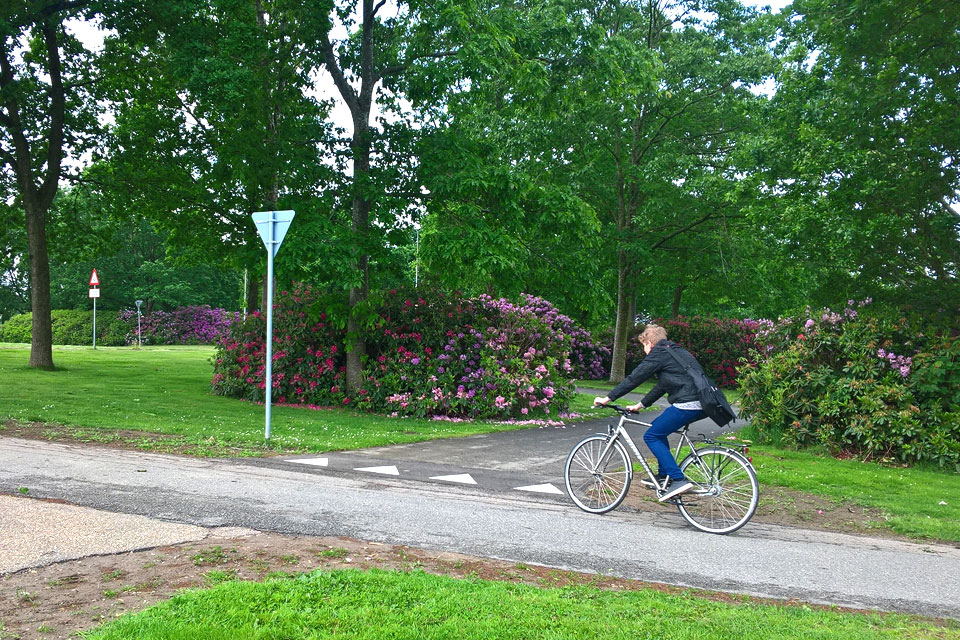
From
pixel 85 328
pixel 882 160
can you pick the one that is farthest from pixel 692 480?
pixel 85 328

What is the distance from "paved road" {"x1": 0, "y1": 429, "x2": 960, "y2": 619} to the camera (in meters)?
5.15

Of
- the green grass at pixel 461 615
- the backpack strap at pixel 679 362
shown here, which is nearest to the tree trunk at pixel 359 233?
the backpack strap at pixel 679 362

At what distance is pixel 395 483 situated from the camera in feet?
26.8

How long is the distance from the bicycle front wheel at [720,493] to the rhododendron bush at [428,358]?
8152 millimetres

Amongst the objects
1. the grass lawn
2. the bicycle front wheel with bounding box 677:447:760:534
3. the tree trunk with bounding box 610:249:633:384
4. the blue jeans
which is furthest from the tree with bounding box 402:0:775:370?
the bicycle front wheel with bounding box 677:447:760:534

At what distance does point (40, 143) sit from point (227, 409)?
1229cm

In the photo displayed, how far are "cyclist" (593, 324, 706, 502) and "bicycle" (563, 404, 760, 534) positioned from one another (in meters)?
0.10

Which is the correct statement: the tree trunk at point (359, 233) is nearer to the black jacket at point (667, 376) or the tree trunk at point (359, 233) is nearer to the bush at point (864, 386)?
the black jacket at point (667, 376)

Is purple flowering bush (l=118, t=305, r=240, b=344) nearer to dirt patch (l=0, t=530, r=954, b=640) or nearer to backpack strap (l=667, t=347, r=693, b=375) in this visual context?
backpack strap (l=667, t=347, r=693, b=375)

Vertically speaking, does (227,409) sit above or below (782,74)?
below

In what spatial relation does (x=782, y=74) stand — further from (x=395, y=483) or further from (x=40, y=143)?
(x=40, y=143)

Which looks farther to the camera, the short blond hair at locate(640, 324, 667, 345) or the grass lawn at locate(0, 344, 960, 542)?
the grass lawn at locate(0, 344, 960, 542)

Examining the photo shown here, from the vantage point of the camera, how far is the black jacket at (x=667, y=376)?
22.3ft

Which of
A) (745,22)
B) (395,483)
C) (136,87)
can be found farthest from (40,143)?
(745,22)
